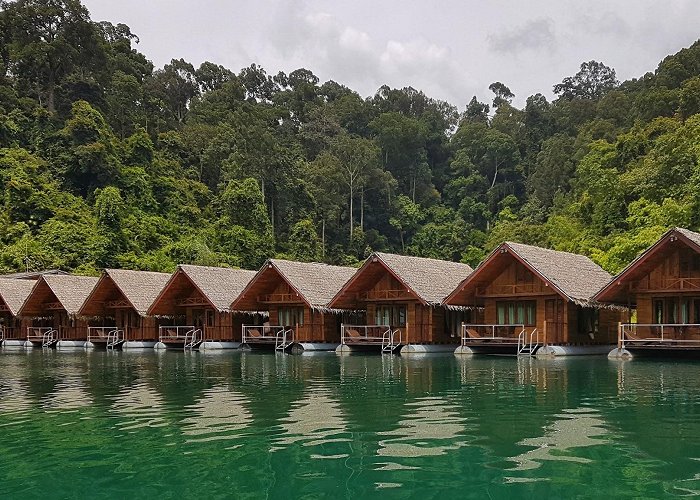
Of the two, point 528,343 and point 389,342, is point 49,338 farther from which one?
point 528,343

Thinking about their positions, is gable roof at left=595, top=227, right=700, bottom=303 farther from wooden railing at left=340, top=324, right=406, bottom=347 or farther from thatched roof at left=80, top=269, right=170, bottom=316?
thatched roof at left=80, top=269, right=170, bottom=316

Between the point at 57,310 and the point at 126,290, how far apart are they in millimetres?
7510

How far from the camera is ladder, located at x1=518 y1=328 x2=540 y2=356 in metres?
28.4

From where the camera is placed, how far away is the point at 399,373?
2139 cm

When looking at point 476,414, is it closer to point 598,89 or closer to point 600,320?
point 600,320

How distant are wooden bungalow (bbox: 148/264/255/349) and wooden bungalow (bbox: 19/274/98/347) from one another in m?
5.15

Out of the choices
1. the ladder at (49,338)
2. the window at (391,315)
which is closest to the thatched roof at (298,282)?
the window at (391,315)

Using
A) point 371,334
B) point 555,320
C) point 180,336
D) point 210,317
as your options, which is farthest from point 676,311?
point 180,336

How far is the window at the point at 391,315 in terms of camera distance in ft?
110

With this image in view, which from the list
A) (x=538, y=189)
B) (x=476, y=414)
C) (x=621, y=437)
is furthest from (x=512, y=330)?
(x=538, y=189)

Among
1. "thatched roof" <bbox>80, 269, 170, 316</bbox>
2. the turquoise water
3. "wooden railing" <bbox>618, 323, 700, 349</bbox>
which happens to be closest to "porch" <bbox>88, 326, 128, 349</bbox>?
"thatched roof" <bbox>80, 269, 170, 316</bbox>

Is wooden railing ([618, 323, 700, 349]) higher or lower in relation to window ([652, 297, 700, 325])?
lower

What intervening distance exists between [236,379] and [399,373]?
4501 millimetres

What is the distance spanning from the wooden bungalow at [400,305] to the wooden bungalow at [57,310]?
16.0 meters
